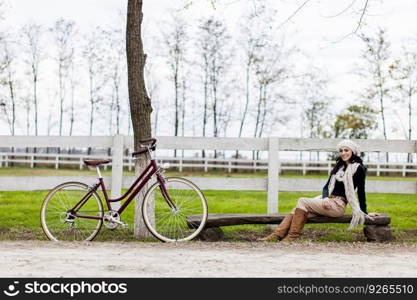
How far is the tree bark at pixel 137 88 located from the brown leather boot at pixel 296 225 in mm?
1810

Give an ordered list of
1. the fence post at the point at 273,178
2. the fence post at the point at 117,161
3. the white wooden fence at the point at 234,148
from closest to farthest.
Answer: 1. the fence post at the point at 117,161
2. the white wooden fence at the point at 234,148
3. the fence post at the point at 273,178

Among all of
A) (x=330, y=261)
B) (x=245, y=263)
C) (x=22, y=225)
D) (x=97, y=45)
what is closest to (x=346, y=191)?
(x=330, y=261)

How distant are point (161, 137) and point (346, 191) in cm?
282

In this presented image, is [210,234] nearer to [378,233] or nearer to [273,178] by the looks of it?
[273,178]

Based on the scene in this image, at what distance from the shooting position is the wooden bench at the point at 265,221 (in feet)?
24.0

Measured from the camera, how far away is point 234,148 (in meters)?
8.73

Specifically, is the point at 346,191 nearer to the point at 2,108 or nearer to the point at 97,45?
the point at 2,108

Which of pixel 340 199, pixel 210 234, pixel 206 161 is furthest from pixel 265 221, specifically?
pixel 206 161

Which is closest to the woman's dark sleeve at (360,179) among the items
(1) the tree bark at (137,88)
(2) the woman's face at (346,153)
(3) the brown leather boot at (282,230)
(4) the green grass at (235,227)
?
(2) the woman's face at (346,153)

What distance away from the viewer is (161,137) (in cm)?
872

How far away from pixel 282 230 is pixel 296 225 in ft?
0.61

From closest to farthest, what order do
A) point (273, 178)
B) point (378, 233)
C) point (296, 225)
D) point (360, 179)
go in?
point (360, 179) < point (296, 225) < point (378, 233) < point (273, 178)

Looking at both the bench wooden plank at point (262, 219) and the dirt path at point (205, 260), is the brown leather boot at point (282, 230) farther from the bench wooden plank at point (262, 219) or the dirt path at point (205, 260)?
the dirt path at point (205, 260)

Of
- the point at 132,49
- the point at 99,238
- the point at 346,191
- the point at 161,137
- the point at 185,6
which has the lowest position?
the point at 99,238
